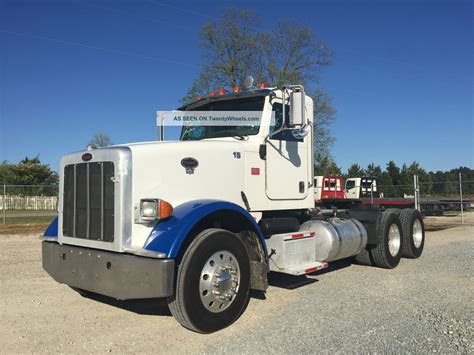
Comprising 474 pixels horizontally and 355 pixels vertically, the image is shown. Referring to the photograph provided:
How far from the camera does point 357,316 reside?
507cm

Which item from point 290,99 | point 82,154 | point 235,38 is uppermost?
point 235,38

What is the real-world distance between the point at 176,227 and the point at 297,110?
2319mm

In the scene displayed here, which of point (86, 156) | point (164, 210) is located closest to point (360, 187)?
point (86, 156)

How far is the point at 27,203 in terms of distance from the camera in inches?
803

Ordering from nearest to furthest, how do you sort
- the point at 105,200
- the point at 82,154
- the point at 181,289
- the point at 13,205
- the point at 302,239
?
the point at 181,289 → the point at 105,200 → the point at 82,154 → the point at 302,239 → the point at 13,205

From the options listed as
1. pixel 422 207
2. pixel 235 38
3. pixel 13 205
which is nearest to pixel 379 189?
pixel 422 207

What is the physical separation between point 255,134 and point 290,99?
69 centimetres

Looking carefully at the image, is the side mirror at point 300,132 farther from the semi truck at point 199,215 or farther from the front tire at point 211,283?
the front tire at point 211,283

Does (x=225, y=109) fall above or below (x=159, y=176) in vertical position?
above

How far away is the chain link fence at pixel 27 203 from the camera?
19062mm

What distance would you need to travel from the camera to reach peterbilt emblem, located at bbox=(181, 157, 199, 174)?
4.95 m

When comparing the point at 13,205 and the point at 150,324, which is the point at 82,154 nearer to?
the point at 150,324

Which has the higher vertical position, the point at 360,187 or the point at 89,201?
the point at 360,187

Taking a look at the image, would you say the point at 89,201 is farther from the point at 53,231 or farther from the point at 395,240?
the point at 395,240
